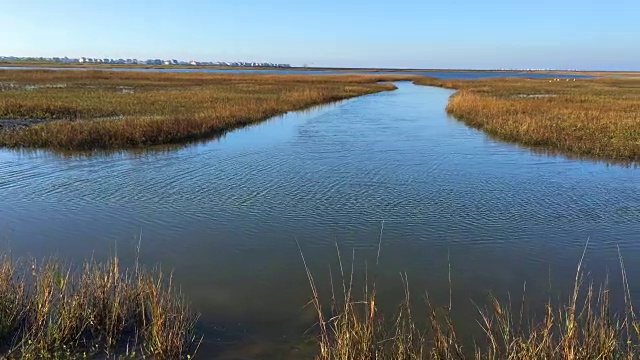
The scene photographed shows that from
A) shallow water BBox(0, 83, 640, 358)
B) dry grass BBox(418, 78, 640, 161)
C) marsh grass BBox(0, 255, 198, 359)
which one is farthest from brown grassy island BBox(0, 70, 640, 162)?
marsh grass BBox(0, 255, 198, 359)

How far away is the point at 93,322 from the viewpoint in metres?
5.25

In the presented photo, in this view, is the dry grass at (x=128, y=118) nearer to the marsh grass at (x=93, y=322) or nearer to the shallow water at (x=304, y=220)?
the shallow water at (x=304, y=220)

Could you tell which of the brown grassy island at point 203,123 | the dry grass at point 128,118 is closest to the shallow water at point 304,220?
the dry grass at point 128,118

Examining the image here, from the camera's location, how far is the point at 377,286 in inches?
279

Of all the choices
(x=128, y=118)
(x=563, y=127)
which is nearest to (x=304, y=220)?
(x=128, y=118)

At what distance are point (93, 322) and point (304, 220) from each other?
5.21 m

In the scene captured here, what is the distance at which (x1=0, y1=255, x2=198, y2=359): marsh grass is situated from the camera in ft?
16.2

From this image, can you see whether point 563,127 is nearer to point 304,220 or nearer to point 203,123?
point 203,123

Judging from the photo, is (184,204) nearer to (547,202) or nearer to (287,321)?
(287,321)

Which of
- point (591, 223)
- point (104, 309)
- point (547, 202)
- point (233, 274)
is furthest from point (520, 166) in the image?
point (104, 309)

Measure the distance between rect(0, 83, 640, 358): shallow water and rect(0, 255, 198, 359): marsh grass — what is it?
0.53 meters

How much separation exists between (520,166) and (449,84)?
56561mm

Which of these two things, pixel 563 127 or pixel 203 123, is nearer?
pixel 563 127

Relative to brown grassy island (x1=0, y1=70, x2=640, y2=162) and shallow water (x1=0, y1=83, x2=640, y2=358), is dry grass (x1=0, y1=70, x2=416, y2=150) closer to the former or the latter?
brown grassy island (x1=0, y1=70, x2=640, y2=162)
